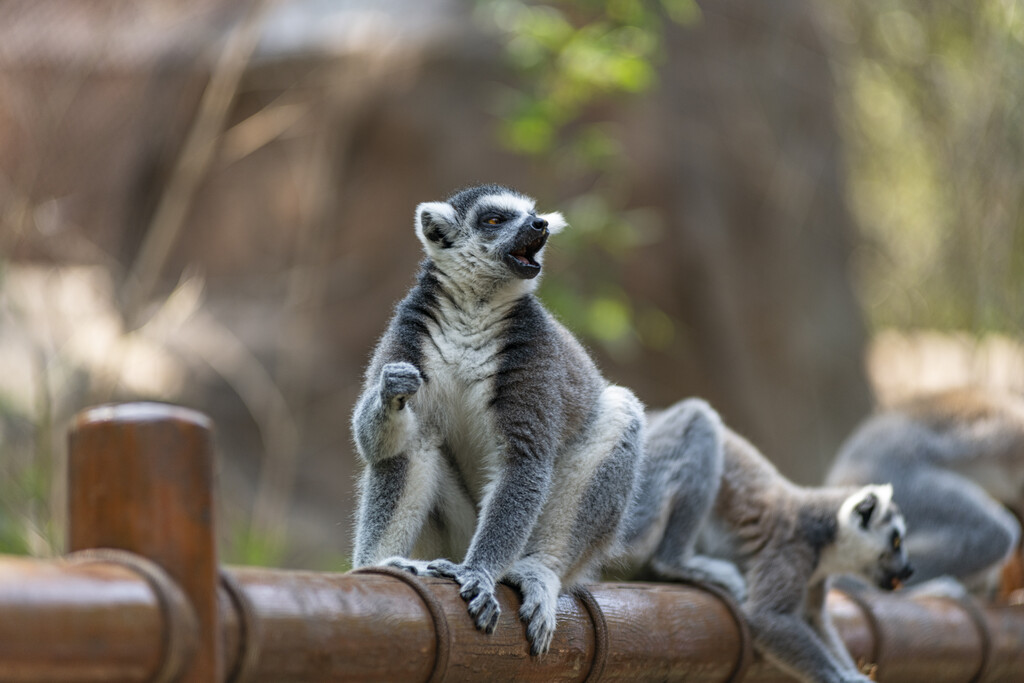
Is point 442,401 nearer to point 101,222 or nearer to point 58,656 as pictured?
point 58,656

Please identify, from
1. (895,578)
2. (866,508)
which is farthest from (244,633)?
(895,578)

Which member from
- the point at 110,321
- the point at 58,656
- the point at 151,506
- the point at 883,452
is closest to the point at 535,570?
the point at 151,506

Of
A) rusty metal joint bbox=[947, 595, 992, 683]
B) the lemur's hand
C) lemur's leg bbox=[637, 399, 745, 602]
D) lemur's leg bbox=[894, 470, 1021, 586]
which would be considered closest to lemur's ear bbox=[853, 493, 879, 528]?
lemur's leg bbox=[637, 399, 745, 602]

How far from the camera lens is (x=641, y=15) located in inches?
258

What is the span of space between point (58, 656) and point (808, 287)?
8.83 metres

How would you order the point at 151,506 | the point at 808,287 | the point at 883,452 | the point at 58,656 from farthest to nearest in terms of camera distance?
the point at 808,287
the point at 883,452
the point at 151,506
the point at 58,656

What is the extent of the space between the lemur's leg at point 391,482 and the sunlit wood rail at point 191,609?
1.36 feet

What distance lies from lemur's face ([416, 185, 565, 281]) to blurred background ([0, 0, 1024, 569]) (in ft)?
11.0

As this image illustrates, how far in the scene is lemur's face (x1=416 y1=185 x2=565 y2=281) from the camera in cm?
363

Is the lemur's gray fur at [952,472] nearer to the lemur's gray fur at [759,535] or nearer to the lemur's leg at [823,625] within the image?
the lemur's gray fur at [759,535]

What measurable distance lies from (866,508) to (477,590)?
246 centimetres

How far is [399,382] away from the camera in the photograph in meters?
3.02

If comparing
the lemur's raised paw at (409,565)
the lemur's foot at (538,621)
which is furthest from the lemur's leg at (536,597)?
the lemur's raised paw at (409,565)

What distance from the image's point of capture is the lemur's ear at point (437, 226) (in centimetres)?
375
